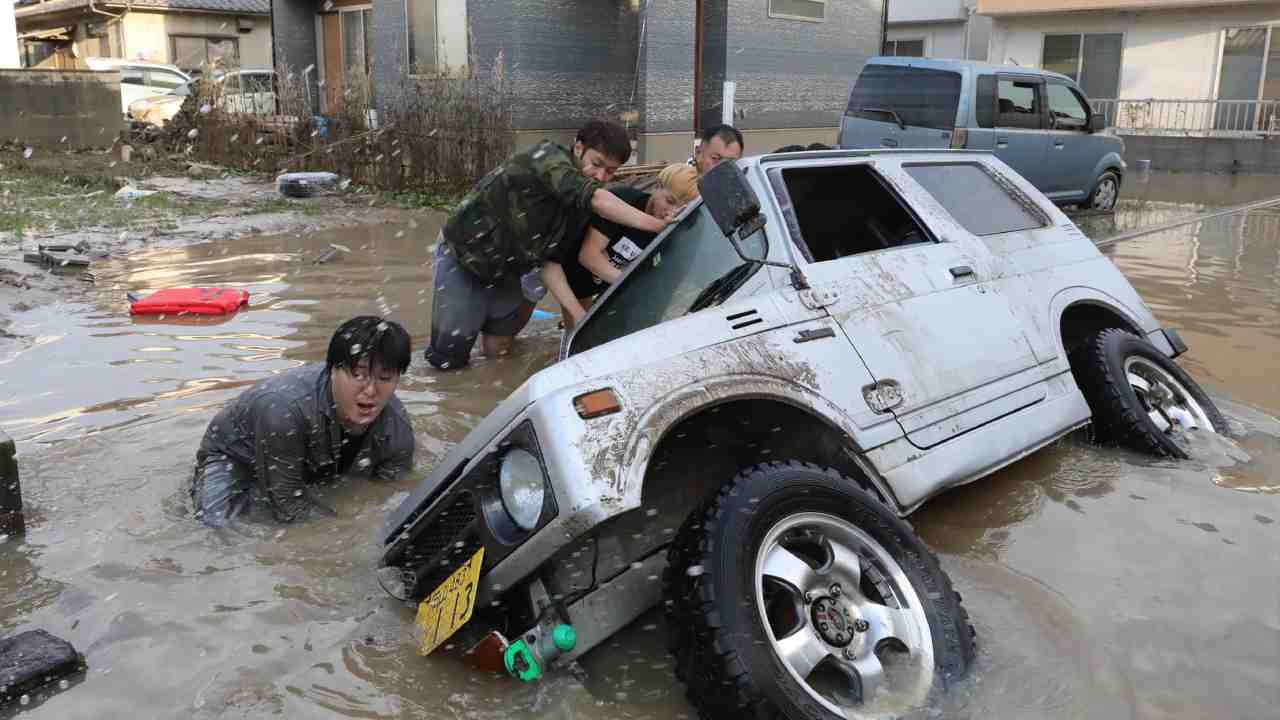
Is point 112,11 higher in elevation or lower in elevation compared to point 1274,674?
higher

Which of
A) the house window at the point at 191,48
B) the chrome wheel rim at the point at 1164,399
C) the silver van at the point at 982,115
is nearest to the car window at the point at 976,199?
the chrome wheel rim at the point at 1164,399

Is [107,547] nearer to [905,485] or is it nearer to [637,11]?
[905,485]

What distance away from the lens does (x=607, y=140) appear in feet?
19.0

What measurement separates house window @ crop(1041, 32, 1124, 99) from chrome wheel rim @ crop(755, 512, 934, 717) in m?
26.4

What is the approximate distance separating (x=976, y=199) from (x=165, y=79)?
24.0 metres

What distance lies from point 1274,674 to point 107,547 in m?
3.97

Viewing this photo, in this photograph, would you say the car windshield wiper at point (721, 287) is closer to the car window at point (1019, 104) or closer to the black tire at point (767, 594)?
the black tire at point (767, 594)

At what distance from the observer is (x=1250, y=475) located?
15.1 feet

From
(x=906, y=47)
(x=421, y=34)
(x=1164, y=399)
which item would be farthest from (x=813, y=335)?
(x=906, y=47)

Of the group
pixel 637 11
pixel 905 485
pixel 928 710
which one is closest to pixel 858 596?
pixel 928 710

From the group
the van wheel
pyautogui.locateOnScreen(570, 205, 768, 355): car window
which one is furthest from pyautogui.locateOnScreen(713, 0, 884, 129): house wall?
pyautogui.locateOnScreen(570, 205, 768, 355): car window

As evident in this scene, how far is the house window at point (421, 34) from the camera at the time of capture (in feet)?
54.4

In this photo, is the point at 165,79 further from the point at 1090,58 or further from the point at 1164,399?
the point at 1164,399

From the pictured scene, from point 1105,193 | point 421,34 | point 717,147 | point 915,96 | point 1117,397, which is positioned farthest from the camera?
point 421,34
